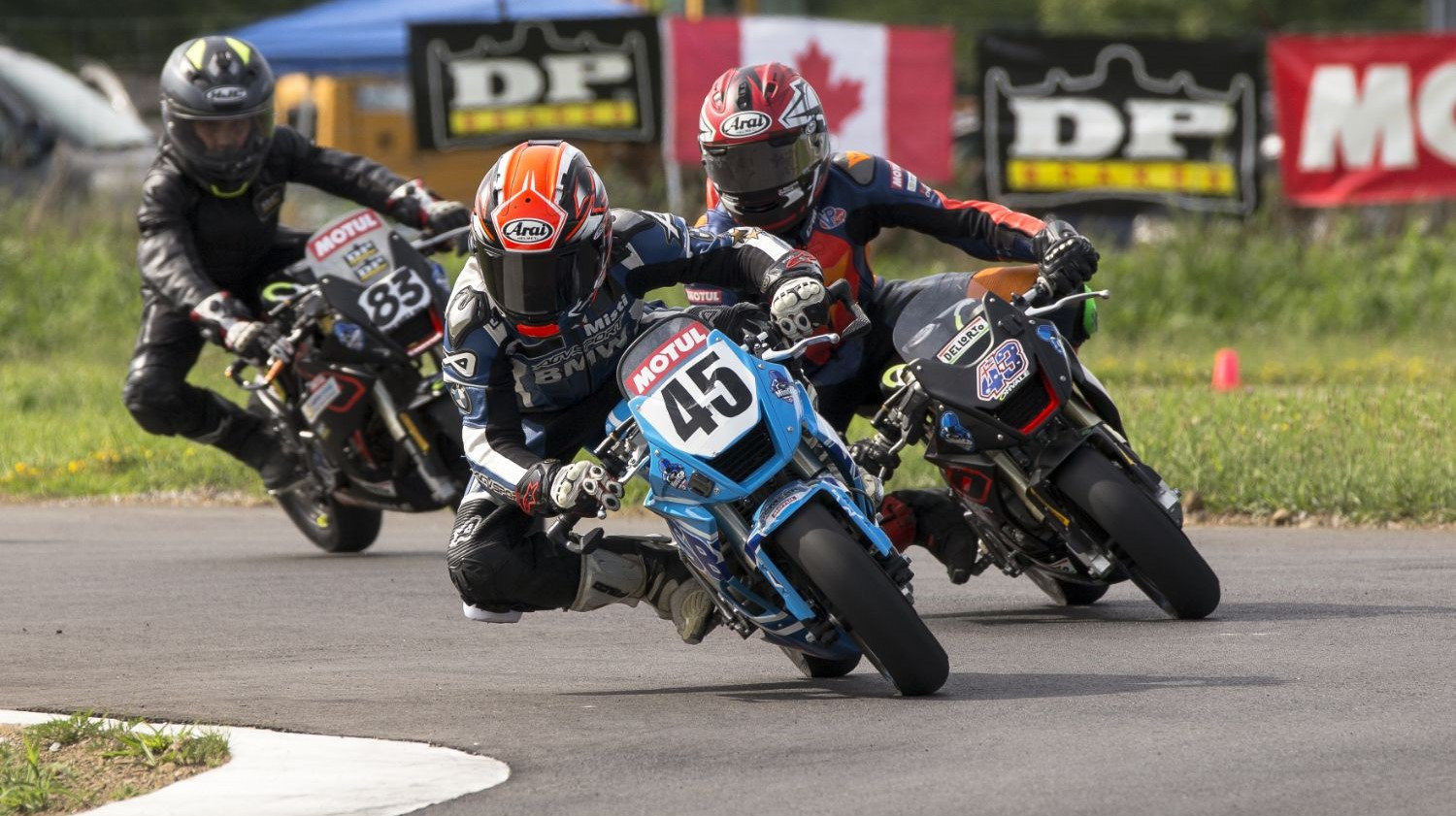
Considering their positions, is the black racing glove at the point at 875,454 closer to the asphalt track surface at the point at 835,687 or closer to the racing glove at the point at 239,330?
the asphalt track surface at the point at 835,687

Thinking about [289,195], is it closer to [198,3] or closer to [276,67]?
[276,67]

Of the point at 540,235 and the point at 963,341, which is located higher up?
the point at 540,235

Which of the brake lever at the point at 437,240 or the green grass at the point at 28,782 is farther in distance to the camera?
the brake lever at the point at 437,240

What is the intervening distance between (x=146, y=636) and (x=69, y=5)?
31013 mm

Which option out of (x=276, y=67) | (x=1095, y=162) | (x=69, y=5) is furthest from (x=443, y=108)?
(x=69, y=5)

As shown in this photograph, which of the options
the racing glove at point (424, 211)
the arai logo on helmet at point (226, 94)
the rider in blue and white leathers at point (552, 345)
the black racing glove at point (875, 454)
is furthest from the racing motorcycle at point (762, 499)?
the arai logo on helmet at point (226, 94)

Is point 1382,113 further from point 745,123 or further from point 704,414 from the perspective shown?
point 704,414

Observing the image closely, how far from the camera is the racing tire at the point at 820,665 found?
6.46 meters

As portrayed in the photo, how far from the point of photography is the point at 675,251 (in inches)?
266

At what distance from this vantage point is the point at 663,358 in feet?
19.7

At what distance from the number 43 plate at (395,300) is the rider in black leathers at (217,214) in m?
0.44

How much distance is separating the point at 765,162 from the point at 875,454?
1.29 m

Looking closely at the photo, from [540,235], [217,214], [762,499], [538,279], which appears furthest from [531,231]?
[217,214]

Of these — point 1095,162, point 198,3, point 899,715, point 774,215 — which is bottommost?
→ point 198,3
